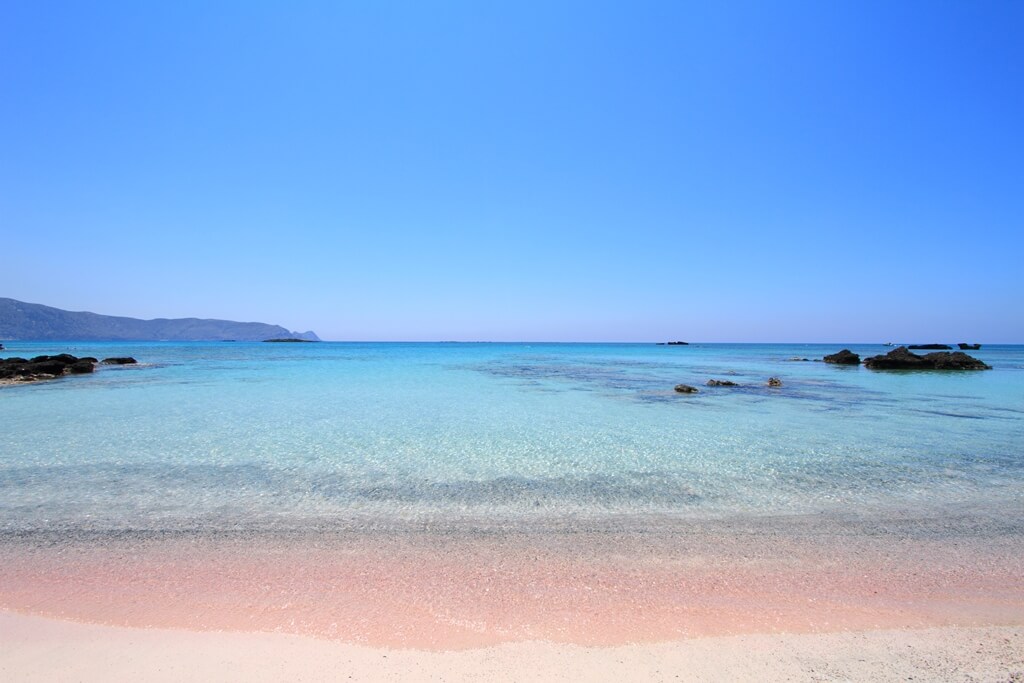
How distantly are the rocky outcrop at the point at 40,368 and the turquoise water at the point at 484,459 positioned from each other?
11.8m

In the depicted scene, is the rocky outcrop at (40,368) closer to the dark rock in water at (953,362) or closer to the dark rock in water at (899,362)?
the dark rock in water at (899,362)

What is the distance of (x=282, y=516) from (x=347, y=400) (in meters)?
14.2

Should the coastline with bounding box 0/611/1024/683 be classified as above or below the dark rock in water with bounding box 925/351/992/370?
below

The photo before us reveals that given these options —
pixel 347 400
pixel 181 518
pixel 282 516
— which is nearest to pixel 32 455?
pixel 181 518

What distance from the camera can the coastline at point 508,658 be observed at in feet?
12.1

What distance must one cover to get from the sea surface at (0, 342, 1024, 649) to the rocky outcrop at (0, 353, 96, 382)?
64.4 feet

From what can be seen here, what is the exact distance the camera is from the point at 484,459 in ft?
35.2

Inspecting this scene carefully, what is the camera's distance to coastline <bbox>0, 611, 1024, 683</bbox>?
12.1ft

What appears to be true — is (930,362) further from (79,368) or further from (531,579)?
(79,368)

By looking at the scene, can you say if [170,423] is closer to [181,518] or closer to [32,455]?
[32,455]

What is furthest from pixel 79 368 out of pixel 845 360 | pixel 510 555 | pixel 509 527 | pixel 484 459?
pixel 845 360

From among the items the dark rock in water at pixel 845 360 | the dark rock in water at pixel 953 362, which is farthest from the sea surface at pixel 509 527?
the dark rock in water at pixel 845 360

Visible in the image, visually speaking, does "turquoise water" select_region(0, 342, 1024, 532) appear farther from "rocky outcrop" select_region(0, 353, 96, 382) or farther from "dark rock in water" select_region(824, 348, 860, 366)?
"dark rock in water" select_region(824, 348, 860, 366)

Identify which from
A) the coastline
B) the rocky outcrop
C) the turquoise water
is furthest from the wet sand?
the rocky outcrop
